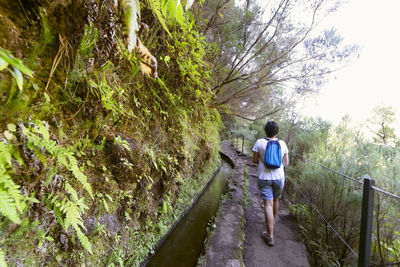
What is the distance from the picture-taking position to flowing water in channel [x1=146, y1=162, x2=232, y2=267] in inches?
110

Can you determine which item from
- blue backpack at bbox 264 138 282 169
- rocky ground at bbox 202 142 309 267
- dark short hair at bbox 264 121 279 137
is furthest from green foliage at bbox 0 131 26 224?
dark short hair at bbox 264 121 279 137

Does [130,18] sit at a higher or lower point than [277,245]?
higher

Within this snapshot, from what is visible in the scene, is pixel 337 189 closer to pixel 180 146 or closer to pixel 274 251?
pixel 274 251

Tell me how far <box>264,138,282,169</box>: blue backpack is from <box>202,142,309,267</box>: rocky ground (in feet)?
4.42

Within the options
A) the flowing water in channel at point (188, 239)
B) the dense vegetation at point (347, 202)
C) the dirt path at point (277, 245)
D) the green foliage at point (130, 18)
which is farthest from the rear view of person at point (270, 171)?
the green foliage at point (130, 18)

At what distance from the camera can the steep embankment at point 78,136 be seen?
1.12m

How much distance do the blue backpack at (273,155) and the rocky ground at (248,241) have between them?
1.35 metres

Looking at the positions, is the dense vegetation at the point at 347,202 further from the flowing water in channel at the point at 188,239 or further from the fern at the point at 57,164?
the fern at the point at 57,164

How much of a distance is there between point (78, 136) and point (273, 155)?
260cm

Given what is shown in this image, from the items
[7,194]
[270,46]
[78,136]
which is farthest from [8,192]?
[270,46]

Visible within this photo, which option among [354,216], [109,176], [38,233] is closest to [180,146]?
[109,176]

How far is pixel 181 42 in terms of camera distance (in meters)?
2.85

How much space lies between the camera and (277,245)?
2746mm

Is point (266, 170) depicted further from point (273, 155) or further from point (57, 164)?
point (57, 164)
